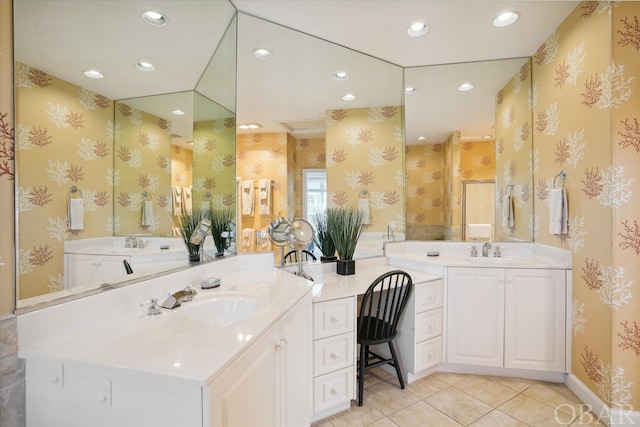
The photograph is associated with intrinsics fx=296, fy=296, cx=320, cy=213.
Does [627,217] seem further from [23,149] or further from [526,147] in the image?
[23,149]

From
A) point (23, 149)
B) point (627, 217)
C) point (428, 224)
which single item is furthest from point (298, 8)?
point (627, 217)

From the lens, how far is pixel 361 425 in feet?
5.67

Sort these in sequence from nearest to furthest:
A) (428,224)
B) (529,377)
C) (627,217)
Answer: (627,217) < (529,377) < (428,224)

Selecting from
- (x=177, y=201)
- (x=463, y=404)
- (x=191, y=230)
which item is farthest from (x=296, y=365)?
(x=463, y=404)

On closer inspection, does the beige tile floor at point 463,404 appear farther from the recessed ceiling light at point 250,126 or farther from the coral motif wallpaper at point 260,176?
the recessed ceiling light at point 250,126

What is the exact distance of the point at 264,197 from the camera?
242 centimetres

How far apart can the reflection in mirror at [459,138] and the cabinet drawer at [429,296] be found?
28.2 inches

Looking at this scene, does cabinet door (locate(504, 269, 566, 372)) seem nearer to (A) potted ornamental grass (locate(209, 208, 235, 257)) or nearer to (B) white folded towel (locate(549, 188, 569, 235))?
(B) white folded towel (locate(549, 188, 569, 235))

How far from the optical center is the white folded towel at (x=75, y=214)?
996mm

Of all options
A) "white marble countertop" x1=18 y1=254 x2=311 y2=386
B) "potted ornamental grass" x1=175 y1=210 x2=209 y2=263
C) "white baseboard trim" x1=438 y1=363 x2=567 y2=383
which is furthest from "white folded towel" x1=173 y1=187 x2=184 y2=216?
"white baseboard trim" x1=438 y1=363 x2=567 y2=383

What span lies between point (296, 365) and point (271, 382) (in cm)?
31

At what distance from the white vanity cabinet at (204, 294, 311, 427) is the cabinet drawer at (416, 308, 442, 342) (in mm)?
904

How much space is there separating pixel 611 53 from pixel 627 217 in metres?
0.93

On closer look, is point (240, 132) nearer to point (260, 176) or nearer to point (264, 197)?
point (260, 176)
